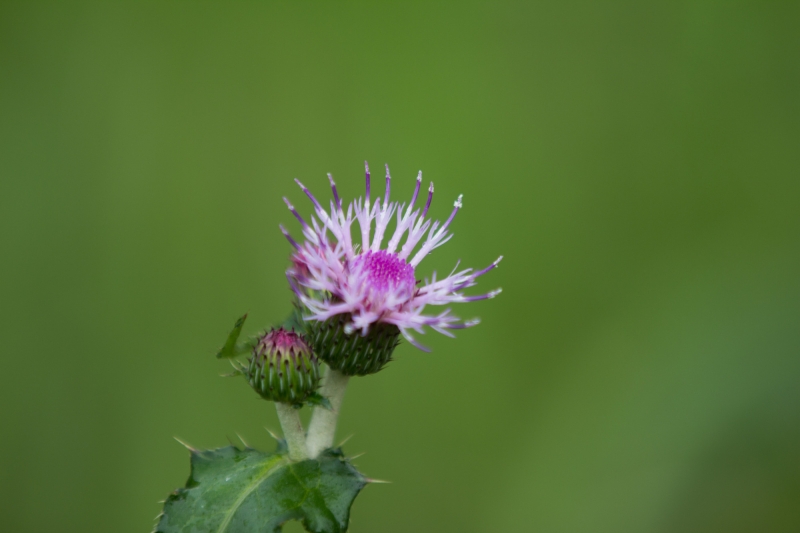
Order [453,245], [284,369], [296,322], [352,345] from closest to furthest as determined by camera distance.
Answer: [284,369] < [352,345] < [296,322] < [453,245]

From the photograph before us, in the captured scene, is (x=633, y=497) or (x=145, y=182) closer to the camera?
(x=633, y=497)

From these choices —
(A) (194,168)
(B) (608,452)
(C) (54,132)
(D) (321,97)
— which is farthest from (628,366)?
(C) (54,132)

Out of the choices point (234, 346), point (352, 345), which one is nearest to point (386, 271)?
point (352, 345)

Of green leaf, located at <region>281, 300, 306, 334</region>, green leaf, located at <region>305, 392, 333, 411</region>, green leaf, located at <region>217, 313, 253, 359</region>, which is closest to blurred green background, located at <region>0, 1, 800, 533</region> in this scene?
green leaf, located at <region>281, 300, 306, 334</region>

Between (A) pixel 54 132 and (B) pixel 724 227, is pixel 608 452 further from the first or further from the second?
(A) pixel 54 132

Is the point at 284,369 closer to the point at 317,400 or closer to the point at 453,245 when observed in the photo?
the point at 317,400

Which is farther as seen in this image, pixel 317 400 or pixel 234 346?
pixel 234 346

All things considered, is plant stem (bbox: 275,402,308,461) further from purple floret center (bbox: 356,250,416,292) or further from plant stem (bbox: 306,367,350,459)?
purple floret center (bbox: 356,250,416,292)
